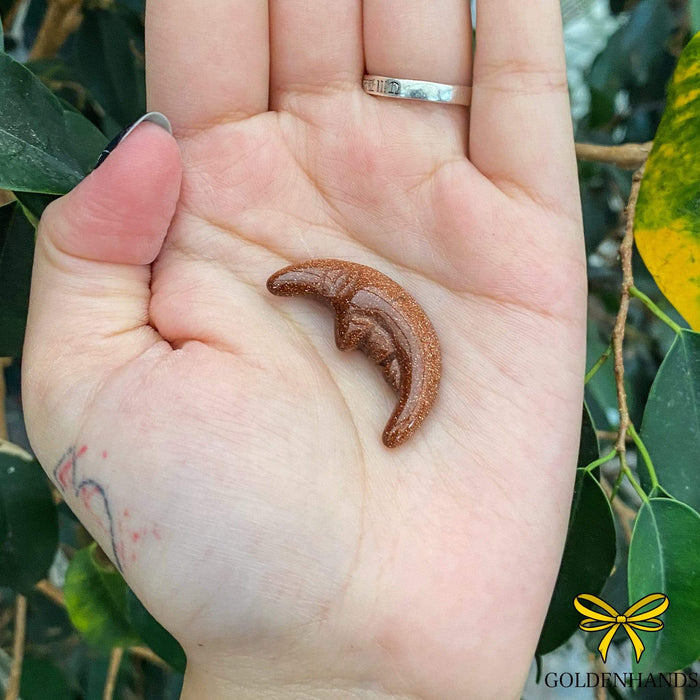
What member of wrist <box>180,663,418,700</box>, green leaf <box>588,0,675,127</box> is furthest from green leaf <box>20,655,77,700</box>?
green leaf <box>588,0,675,127</box>

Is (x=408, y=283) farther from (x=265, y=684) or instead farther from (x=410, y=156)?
(x=265, y=684)

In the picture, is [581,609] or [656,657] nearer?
[656,657]

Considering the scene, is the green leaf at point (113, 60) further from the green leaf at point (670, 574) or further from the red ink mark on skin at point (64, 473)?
the green leaf at point (670, 574)

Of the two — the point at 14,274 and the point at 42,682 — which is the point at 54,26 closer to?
the point at 14,274

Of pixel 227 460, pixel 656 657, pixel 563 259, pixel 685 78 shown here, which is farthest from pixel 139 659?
pixel 685 78

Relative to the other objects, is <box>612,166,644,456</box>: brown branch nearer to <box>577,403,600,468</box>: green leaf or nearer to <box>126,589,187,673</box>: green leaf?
<box>577,403,600,468</box>: green leaf

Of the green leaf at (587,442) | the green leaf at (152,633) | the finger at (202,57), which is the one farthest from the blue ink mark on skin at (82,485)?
the green leaf at (587,442)
